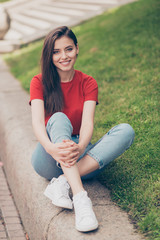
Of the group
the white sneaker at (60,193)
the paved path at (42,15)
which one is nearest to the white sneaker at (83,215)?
the white sneaker at (60,193)

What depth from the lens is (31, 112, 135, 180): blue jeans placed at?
261cm

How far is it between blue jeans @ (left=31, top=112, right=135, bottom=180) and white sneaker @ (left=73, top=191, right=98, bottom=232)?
14.6 inches

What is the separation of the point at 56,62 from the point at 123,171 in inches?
43.1

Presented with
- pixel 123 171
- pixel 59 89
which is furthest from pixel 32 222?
pixel 59 89

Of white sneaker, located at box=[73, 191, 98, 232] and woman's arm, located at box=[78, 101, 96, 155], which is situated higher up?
woman's arm, located at box=[78, 101, 96, 155]

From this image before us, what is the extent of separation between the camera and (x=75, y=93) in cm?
299

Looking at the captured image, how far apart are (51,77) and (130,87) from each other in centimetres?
211

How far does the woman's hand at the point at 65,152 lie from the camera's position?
2.45m

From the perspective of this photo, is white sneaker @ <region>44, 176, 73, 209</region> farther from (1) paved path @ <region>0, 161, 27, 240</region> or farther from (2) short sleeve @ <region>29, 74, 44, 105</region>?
(2) short sleeve @ <region>29, 74, 44, 105</region>

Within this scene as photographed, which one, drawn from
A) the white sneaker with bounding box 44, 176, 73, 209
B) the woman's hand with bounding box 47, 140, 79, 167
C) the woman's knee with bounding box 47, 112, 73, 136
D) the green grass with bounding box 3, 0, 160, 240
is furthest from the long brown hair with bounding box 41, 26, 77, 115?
the green grass with bounding box 3, 0, 160, 240

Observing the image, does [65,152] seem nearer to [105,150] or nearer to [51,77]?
[105,150]

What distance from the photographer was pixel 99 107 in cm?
457

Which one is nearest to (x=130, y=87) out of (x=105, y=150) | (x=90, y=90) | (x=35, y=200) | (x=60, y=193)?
(x=90, y=90)

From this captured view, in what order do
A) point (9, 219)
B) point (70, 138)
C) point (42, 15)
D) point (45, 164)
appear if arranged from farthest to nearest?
1. point (42, 15)
2. point (9, 219)
3. point (45, 164)
4. point (70, 138)
